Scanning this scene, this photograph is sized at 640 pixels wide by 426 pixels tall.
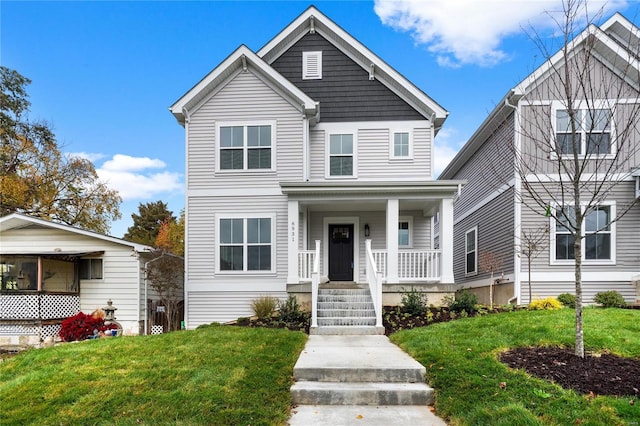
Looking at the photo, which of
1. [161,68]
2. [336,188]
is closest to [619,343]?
[336,188]

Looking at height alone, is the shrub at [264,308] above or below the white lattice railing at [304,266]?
below

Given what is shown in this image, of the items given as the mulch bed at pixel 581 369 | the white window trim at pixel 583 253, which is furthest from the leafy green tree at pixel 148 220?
the mulch bed at pixel 581 369

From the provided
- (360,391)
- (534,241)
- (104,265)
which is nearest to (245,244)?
(104,265)

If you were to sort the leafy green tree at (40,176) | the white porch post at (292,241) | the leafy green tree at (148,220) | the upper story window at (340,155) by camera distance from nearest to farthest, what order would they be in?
1. the white porch post at (292,241)
2. the upper story window at (340,155)
3. the leafy green tree at (40,176)
4. the leafy green tree at (148,220)

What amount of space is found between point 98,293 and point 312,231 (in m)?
7.54

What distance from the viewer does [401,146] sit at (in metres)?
12.6

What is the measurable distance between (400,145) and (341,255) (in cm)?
401

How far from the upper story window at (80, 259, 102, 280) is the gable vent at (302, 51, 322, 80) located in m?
9.44

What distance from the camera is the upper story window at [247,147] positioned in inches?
464

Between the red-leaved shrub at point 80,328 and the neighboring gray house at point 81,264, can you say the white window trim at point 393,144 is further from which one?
the red-leaved shrub at point 80,328

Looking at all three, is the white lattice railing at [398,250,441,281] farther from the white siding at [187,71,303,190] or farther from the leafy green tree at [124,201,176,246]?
the leafy green tree at [124,201,176,246]

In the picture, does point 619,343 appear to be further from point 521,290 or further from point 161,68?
point 161,68

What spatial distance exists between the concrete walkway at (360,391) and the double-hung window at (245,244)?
5.86 meters

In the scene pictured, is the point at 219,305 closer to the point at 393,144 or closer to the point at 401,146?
the point at 393,144
